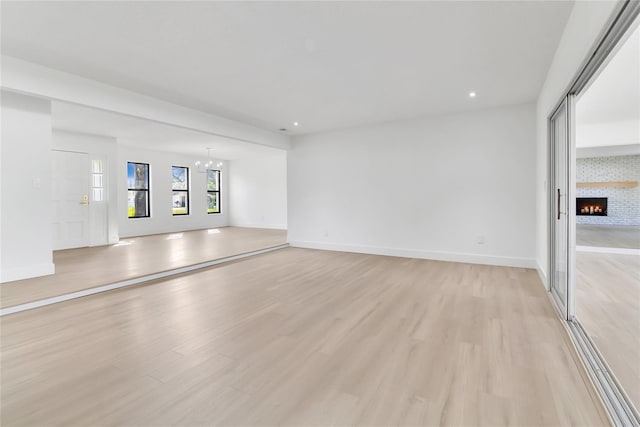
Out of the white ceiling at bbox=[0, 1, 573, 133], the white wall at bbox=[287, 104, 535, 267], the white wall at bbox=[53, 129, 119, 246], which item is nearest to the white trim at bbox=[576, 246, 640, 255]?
the white wall at bbox=[287, 104, 535, 267]

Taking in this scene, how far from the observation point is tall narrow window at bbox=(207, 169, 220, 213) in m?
10.7

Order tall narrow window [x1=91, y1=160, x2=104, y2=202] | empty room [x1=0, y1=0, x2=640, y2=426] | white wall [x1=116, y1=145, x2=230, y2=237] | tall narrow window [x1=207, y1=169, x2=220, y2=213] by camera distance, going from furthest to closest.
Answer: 1. tall narrow window [x1=207, y1=169, x2=220, y2=213]
2. white wall [x1=116, y1=145, x2=230, y2=237]
3. tall narrow window [x1=91, y1=160, x2=104, y2=202]
4. empty room [x1=0, y1=0, x2=640, y2=426]

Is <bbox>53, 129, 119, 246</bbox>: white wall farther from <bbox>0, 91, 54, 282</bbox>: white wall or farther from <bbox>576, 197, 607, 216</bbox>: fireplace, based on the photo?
<bbox>576, 197, 607, 216</bbox>: fireplace

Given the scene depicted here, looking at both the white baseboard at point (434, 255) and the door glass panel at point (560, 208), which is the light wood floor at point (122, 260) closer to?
the white baseboard at point (434, 255)

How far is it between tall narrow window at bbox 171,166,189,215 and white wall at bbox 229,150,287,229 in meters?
1.72

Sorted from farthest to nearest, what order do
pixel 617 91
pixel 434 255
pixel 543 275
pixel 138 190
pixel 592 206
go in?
pixel 592 206
pixel 138 190
pixel 434 255
pixel 617 91
pixel 543 275

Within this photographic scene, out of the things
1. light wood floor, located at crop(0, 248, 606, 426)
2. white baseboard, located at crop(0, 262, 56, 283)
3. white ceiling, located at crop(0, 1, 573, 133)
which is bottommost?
light wood floor, located at crop(0, 248, 606, 426)

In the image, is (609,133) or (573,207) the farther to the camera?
(609,133)

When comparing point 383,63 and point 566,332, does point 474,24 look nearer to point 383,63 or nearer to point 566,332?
point 383,63

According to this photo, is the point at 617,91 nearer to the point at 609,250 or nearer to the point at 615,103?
the point at 615,103

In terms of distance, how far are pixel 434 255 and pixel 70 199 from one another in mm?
7502

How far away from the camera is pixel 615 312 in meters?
2.75

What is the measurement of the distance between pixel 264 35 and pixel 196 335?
263cm

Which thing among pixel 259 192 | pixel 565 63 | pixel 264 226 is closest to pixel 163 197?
pixel 259 192
